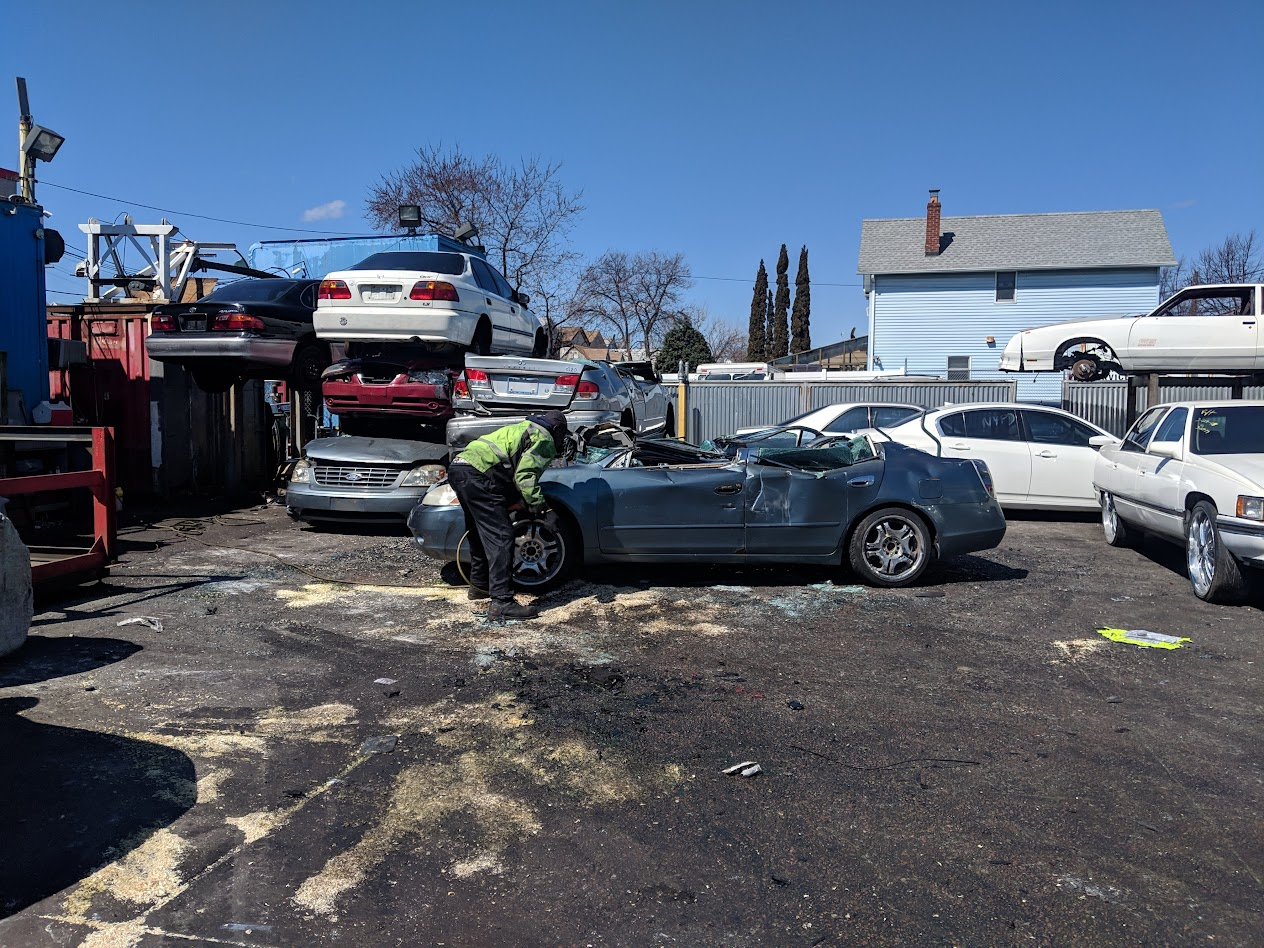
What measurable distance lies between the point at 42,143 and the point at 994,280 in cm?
2892

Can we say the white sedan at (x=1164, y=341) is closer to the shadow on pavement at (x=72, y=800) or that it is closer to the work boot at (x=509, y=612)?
the work boot at (x=509, y=612)

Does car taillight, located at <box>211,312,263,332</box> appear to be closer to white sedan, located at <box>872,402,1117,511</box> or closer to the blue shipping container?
the blue shipping container

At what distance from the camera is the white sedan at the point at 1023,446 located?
1107 centimetres

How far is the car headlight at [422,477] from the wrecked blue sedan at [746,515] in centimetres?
218

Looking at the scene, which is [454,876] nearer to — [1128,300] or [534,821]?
[534,821]

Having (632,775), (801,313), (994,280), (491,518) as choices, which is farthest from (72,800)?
(801,313)

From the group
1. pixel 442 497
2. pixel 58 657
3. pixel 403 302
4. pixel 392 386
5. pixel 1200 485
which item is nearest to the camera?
pixel 58 657

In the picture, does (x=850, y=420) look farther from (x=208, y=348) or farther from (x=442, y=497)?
(x=208, y=348)

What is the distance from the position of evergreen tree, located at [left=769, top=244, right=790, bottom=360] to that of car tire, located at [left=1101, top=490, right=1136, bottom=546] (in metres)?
50.0

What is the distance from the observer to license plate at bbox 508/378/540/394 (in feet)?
32.5

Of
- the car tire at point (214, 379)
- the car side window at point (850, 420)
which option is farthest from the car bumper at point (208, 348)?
the car side window at point (850, 420)

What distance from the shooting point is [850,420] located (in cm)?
1307

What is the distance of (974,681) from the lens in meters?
4.97

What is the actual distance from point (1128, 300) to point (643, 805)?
33029 mm
